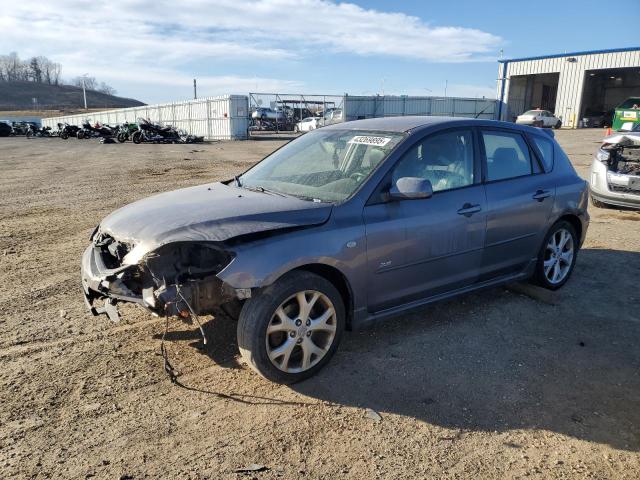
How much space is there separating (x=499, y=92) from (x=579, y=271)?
155ft

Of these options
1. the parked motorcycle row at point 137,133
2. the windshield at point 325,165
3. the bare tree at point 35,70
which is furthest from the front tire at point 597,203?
the bare tree at point 35,70

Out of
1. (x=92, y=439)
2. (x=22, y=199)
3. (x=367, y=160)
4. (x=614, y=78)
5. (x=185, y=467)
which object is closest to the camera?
(x=185, y=467)

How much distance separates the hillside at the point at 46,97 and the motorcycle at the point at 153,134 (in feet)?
312

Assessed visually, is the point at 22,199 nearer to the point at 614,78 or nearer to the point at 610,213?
the point at 610,213

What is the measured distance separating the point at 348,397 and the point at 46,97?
14545cm

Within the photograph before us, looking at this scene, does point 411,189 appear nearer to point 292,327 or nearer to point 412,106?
point 292,327

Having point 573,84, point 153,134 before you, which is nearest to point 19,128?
point 153,134

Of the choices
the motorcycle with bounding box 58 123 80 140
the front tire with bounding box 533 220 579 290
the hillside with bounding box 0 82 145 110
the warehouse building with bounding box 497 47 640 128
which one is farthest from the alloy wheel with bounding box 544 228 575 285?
the hillside with bounding box 0 82 145 110

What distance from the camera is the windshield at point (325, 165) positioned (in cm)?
375

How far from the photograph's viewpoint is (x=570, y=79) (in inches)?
1702

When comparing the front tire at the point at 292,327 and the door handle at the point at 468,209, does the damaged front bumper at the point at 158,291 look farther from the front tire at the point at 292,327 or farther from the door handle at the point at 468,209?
the door handle at the point at 468,209

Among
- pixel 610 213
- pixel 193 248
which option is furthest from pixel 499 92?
pixel 193 248

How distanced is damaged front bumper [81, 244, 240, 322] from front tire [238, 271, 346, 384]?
0.58ft

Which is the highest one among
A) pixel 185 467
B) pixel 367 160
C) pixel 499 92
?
pixel 499 92
